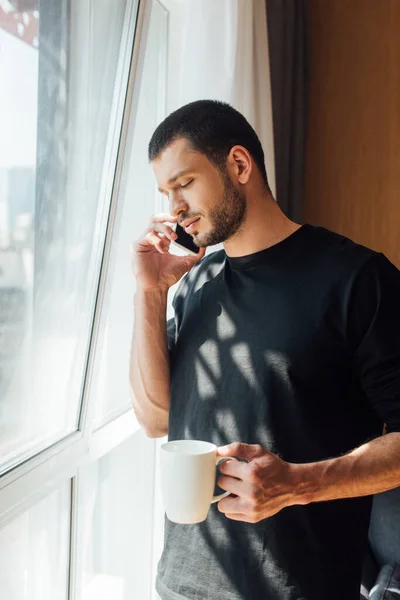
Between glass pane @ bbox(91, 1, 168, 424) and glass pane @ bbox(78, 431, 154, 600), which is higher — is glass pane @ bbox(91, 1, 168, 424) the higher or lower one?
the higher one

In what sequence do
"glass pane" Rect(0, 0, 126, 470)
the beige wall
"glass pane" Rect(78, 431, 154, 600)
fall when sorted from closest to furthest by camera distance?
"glass pane" Rect(0, 0, 126, 470)
"glass pane" Rect(78, 431, 154, 600)
the beige wall

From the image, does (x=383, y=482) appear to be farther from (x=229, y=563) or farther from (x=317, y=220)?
(x=317, y=220)

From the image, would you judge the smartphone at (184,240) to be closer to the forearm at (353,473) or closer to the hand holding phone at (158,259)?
the hand holding phone at (158,259)

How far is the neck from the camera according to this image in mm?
1269

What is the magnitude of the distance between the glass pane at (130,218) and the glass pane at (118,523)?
0.71 ft

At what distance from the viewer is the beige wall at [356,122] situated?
9.43 ft

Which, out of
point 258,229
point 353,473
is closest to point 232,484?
point 353,473

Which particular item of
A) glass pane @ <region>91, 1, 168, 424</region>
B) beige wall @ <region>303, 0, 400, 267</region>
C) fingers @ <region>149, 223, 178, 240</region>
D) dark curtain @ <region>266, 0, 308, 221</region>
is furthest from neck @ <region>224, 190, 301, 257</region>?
beige wall @ <region>303, 0, 400, 267</region>

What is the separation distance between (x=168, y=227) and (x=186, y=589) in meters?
0.71

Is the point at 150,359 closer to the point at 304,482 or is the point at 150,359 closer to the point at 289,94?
Result: the point at 304,482

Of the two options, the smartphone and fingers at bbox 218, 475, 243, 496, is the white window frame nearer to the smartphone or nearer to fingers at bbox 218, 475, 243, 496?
the smartphone

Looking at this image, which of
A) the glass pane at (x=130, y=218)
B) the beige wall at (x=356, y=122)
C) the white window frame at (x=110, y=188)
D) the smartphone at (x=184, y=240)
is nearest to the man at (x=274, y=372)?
the smartphone at (x=184, y=240)

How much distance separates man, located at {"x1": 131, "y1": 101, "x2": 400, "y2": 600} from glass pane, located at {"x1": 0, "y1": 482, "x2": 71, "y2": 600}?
1.31ft

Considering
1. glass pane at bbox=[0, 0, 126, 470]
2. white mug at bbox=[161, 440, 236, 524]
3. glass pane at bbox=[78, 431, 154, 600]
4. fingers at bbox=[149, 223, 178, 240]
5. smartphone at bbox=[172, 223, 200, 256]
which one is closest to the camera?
white mug at bbox=[161, 440, 236, 524]
